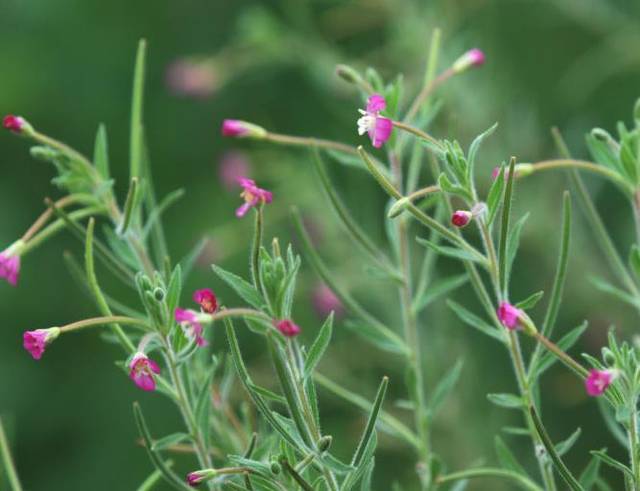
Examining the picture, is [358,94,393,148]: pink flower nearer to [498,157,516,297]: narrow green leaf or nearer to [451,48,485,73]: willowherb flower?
[498,157,516,297]: narrow green leaf

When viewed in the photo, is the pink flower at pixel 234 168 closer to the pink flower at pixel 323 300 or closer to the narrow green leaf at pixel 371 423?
the pink flower at pixel 323 300

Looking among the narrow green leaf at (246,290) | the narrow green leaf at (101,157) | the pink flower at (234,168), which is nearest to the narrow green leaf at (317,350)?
the narrow green leaf at (246,290)

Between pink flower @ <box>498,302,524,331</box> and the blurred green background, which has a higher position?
pink flower @ <box>498,302,524,331</box>

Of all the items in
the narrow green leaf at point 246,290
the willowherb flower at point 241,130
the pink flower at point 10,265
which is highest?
the willowherb flower at point 241,130

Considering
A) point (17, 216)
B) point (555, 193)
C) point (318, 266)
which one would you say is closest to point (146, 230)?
point (318, 266)

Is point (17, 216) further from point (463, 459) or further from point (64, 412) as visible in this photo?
point (463, 459)

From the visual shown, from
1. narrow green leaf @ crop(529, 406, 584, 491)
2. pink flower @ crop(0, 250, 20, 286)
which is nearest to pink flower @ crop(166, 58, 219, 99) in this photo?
pink flower @ crop(0, 250, 20, 286)
